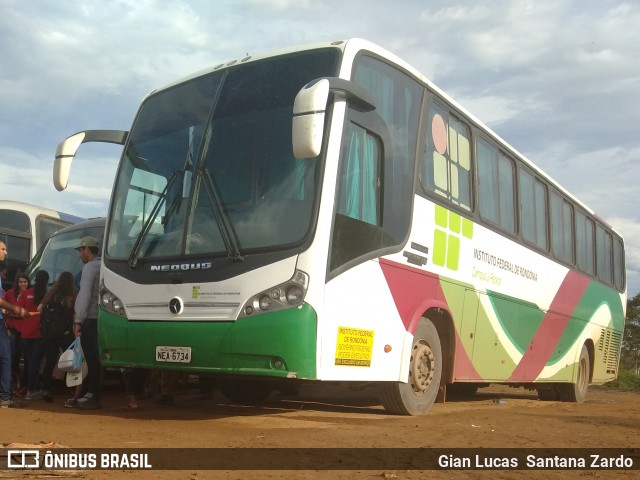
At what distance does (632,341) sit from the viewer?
4269cm

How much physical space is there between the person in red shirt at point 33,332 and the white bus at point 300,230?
96.3 inches

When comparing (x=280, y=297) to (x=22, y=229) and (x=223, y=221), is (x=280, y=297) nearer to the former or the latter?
(x=223, y=221)

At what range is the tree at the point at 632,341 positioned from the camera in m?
42.5

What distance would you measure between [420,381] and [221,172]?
10.8 feet

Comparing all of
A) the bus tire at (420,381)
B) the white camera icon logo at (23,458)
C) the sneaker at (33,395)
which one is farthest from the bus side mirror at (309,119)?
the sneaker at (33,395)

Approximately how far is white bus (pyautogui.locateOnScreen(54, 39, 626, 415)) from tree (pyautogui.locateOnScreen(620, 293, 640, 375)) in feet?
119

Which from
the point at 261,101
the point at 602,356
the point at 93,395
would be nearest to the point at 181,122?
the point at 261,101

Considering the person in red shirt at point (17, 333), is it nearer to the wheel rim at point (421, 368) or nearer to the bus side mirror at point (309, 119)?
the wheel rim at point (421, 368)

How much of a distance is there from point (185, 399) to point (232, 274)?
416 centimetres

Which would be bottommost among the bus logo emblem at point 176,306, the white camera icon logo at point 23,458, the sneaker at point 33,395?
the white camera icon logo at point 23,458

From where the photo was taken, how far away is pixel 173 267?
7.36m

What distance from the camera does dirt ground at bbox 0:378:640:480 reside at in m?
5.17

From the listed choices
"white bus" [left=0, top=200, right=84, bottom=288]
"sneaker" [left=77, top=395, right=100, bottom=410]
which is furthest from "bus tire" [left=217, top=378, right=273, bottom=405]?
"white bus" [left=0, top=200, right=84, bottom=288]

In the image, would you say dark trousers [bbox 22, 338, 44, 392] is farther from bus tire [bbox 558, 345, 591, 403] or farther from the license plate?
bus tire [bbox 558, 345, 591, 403]
